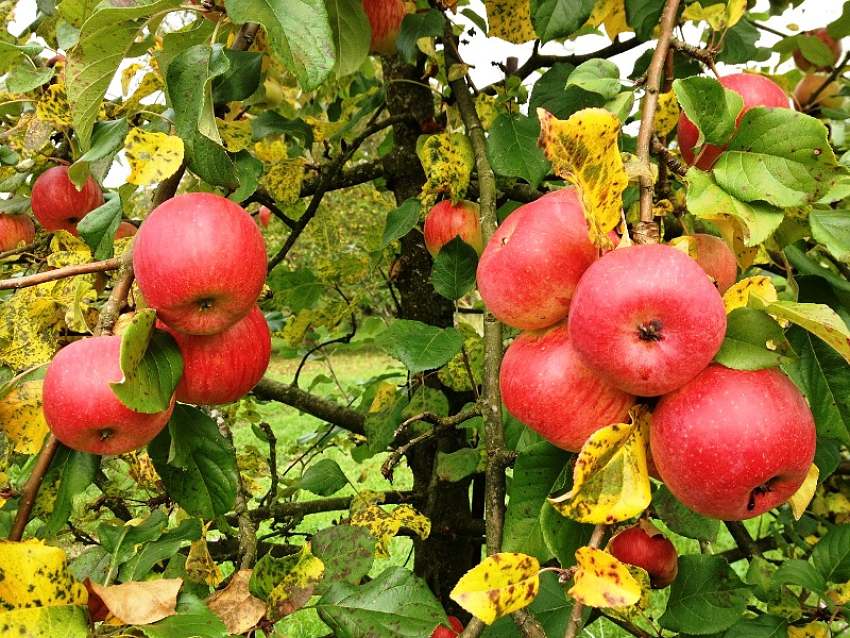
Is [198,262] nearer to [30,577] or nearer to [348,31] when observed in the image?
[30,577]

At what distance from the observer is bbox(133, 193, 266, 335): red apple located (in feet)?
2.66

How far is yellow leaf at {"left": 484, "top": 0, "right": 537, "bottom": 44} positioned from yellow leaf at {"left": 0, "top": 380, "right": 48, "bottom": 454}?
3.41ft

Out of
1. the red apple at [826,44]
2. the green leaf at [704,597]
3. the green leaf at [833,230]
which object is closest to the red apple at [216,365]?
the green leaf at [833,230]

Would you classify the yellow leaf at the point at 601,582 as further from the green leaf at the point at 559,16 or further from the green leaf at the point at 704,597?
the green leaf at the point at 559,16

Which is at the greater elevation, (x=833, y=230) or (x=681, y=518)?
(x=833, y=230)

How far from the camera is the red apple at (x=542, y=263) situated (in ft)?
2.30

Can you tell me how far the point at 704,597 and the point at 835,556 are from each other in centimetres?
26

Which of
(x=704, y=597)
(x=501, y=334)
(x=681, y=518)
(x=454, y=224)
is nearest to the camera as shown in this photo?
(x=501, y=334)

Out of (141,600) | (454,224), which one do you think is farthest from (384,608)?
(454,224)

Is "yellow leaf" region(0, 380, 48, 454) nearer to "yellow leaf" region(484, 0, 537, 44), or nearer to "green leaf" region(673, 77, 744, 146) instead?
"green leaf" region(673, 77, 744, 146)

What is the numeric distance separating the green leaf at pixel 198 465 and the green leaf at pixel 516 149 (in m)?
0.60

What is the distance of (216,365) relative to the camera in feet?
2.93

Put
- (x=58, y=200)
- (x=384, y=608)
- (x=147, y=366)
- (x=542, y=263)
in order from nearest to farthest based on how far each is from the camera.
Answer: (x=542, y=263)
(x=147, y=366)
(x=384, y=608)
(x=58, y=200)

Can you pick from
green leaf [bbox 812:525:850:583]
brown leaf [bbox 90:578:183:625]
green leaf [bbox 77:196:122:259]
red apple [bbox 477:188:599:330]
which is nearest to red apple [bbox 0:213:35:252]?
green leaf [bbox 77:196:122:259]
